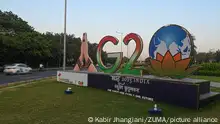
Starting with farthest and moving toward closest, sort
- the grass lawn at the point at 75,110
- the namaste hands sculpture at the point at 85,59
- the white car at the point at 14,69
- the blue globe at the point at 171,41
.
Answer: the white car at the point at 14,69
the namaste hands sculpture at the point at 85,59
the blue globe at the point at 171,41
the grass lawn at the point at 75,110

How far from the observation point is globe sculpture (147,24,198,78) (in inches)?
337

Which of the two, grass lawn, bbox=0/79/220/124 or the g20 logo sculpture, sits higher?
the g20 logo sculpture

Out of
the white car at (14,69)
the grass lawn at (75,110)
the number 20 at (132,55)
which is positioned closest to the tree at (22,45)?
the white car at (14,69)

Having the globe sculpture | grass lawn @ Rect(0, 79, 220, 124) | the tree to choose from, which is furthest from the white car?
the globe sculpture

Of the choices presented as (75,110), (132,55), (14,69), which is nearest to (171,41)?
(132,55)

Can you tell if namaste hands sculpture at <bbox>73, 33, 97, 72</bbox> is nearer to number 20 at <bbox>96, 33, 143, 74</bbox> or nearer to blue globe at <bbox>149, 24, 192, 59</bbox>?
number 20 at <bbox>96, 33, 143, 74</bbox>

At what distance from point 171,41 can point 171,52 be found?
1.63 ft

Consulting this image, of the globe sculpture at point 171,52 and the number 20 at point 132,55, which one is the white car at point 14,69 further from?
the globe sculpture at point 171,52

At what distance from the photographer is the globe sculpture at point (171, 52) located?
8.55m

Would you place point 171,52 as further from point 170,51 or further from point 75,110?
point 75,110

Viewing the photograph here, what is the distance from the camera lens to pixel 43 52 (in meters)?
35.8

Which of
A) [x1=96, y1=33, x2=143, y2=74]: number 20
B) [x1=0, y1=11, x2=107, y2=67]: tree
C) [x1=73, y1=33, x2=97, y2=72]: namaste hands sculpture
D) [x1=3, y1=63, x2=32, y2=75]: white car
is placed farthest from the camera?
[x1=0, y1=11, x2=107, y2=67]: tree

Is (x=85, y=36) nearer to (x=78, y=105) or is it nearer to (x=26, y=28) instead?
(x=78, y=105)

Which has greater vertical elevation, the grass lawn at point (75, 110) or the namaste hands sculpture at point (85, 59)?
the namaste hands sculpture at point (85, 59)
